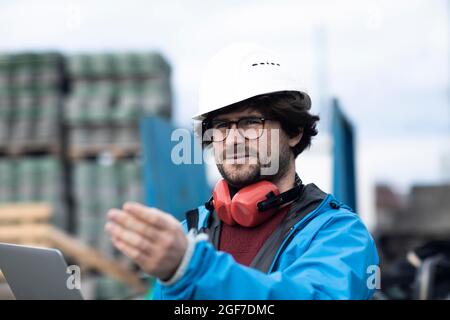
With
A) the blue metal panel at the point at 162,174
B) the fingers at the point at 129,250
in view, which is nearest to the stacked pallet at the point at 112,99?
the blue metal panel at the point at 162,174

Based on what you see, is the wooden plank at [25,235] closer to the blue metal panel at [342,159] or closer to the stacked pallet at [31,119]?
the stacked pallet at [31,119]

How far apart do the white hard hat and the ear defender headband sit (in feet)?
0.79

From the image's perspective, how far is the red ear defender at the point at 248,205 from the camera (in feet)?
5.48

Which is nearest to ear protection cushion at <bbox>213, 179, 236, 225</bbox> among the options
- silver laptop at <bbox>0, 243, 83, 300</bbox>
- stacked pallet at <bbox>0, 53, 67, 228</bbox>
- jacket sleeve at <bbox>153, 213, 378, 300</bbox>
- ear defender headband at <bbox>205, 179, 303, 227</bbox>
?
ear defender headband at <bbox>205, 179, 303, 227</bbox>

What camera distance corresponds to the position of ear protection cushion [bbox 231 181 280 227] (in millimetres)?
1670

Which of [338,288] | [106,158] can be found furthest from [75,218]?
[338,288]

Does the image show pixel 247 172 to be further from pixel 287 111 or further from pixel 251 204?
pixel 287 111

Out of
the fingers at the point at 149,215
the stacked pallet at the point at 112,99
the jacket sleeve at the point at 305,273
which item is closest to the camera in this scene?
the fingers at the point at 149,215

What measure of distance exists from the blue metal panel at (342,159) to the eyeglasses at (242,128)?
2.91 m

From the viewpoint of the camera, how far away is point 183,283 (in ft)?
3.99

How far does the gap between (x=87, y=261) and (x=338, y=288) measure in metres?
4.50

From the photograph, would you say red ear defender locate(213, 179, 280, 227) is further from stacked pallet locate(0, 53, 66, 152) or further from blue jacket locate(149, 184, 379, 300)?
stacked pallet locate(0, 53, 66, 152)

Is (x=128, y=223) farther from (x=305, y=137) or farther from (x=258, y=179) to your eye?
(x=305, y=137)
